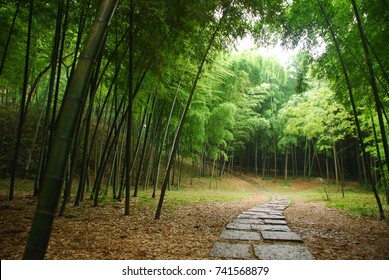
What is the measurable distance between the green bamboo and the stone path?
1.66m

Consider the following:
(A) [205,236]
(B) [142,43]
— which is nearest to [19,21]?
(B) [142,43]

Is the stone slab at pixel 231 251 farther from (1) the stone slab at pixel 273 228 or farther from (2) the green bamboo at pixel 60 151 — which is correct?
(2) the green bamboo at pixel 60 151

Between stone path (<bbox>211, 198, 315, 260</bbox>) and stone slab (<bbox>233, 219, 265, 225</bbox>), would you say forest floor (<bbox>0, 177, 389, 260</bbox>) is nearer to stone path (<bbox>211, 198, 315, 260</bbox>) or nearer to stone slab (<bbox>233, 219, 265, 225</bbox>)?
stone path (<bbox>211, 198, 315, 260</bbox>)

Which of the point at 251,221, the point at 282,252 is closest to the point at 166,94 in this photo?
the point at 251,221

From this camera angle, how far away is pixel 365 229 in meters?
3.87

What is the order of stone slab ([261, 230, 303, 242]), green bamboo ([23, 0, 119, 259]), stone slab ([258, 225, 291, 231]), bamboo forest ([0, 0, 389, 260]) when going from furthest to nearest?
stone slab ([258, 225, 291, 231]), stone slab ([261, 230, 303, 242]), bamboo forest ([0, 0, 389, 260]), green bamboo ([23, 0, 119, 259])

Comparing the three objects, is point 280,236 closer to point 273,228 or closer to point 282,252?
point 273,228

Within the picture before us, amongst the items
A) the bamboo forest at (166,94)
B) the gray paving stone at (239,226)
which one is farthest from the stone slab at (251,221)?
the gray paving stone at (239,226)

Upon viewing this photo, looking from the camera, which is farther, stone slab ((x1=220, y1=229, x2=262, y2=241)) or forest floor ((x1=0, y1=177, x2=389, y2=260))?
stone slab ((x1=220, y1=229, x2=262, y2=241))

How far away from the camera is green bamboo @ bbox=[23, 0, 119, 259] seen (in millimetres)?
1282

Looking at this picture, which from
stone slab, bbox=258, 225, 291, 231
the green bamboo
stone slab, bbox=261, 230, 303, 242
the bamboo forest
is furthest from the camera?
stone slab, bbox=258, 225, 291, 231

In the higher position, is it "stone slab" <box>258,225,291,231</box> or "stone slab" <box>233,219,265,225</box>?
"stone slab" <box>258,225,291,231</box>

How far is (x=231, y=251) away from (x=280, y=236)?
38.6 inches

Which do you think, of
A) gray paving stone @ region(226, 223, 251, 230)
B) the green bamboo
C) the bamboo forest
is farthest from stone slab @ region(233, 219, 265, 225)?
the green bamboo
